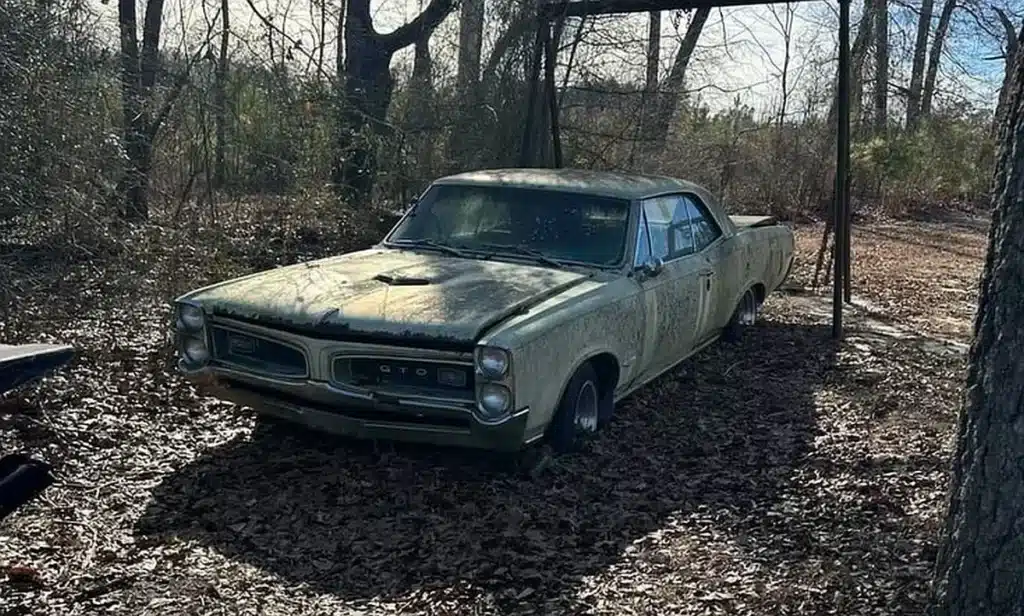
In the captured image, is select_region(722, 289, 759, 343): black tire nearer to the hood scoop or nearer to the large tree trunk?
the hood scoop

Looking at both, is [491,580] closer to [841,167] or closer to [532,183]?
[532,183]

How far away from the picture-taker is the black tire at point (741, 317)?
7.59 metres

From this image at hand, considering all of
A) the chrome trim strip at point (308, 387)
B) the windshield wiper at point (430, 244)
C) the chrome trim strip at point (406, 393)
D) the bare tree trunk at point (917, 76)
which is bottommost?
the chrome trim strip at point (308, 387)

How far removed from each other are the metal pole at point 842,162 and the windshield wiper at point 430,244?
3562 millimetres

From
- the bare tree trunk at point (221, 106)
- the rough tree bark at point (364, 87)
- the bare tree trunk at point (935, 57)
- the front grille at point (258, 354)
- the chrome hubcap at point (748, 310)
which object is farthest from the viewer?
the bare tree trunk at point (935, 57)

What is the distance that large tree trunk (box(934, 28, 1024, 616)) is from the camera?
99.6 inches

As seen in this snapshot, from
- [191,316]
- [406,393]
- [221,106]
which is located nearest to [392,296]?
[406,393]

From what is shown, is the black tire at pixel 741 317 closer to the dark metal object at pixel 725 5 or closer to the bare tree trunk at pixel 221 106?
the dark metal object at pixel 725 5

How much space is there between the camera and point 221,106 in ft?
31.3

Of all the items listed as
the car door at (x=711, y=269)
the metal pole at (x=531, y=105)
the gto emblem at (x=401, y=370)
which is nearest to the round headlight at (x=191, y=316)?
the gto emblem at (x=401, y=370)

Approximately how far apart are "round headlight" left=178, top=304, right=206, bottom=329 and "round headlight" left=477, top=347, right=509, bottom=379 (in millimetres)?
1551

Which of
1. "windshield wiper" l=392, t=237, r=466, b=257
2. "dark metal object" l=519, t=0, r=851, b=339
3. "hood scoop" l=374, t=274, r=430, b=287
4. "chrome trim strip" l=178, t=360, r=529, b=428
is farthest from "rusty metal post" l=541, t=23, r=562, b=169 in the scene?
"chrome trim strip" l=178, t=360, r=529, b=428

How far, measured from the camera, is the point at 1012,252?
98.9 inches

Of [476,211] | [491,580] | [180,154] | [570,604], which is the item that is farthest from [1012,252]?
[180,154]
